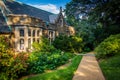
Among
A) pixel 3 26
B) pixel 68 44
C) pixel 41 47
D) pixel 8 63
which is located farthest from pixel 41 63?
pixel 68 44

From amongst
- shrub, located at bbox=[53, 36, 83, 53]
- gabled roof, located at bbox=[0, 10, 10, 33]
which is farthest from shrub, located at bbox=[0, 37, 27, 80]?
shrub, located at bbox=[53, 36, 83, 53]

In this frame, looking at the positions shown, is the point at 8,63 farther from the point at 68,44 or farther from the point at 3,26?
the point at 68,44

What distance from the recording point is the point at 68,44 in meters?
27.8

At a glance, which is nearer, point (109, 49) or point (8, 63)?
point (8, 63)

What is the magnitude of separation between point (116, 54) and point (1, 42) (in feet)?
35.3

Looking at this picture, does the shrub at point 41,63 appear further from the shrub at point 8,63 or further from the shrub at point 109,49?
the shrub at point 109,49

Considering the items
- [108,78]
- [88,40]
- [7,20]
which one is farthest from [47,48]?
[88,40]

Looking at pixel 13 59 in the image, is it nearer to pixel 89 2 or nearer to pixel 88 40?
pixel 89 2

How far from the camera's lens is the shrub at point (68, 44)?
27.1m

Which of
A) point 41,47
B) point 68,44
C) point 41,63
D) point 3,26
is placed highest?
point 3,26

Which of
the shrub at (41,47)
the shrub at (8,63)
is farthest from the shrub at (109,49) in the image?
the shrub at (8,63)

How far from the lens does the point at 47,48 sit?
800 inches

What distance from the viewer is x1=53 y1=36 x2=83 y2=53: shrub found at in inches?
1067

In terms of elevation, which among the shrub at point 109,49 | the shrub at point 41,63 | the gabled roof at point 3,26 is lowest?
the shrub at point 41,63
